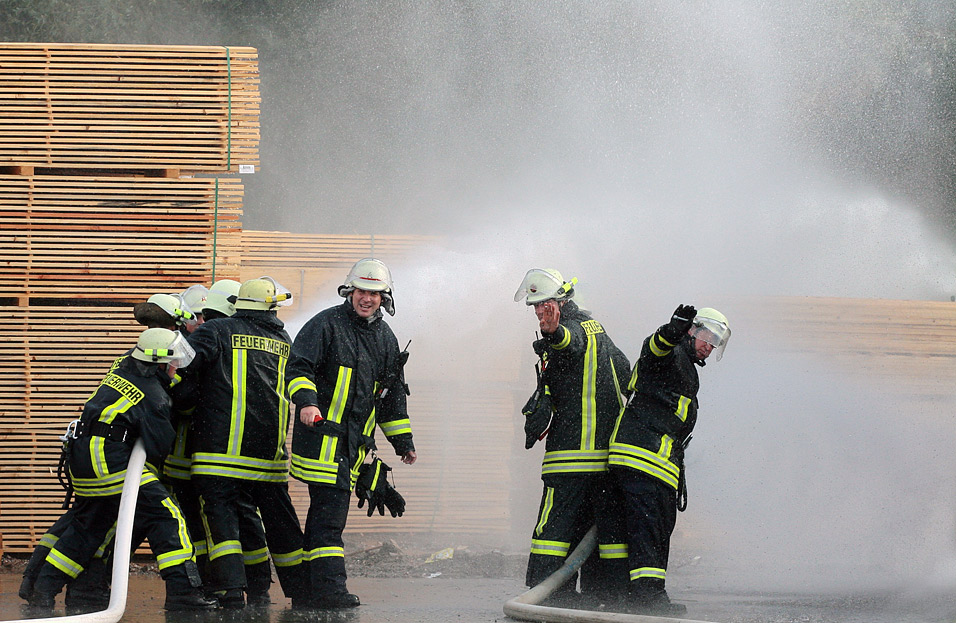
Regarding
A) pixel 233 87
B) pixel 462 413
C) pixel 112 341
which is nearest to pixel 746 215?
pixel 462 413

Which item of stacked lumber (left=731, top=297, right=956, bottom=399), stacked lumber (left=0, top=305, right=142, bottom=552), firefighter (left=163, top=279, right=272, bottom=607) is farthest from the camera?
stacked lumber (left=731, top=297, right=956, bottom=399)

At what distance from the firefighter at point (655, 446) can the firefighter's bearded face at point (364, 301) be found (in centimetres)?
145

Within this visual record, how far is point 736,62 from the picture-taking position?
14.6m

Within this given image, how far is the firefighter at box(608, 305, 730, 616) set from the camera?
5.89 meters

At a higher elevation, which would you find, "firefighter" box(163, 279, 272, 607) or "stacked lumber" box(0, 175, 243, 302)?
"stacked lumber" box(0, 175, 243, 302)

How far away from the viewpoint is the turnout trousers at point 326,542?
5965mm

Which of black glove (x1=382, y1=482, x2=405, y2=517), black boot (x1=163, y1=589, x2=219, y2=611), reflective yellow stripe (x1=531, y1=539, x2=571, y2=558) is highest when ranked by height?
black glove (x1=382, y1=482, x2=405, y2=517)

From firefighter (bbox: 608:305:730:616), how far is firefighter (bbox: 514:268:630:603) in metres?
0.14

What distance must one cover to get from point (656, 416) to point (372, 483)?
5.14 ft

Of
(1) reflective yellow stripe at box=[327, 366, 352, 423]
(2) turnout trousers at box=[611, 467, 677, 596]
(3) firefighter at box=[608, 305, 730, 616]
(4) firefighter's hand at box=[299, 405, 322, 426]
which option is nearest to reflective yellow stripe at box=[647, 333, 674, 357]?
(3) firefighter at box=[608, 305, 730, 616]

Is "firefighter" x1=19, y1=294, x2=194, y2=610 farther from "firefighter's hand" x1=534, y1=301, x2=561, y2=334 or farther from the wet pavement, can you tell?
"firefighter's hand" x1=534, y1=301, x2=561, y2=334

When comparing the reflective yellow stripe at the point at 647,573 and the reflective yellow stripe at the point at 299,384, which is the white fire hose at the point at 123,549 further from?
the reflective yellow stripe at the point at 647,573

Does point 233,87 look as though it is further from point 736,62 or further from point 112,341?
point 736,62

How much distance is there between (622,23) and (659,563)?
39.0ft
